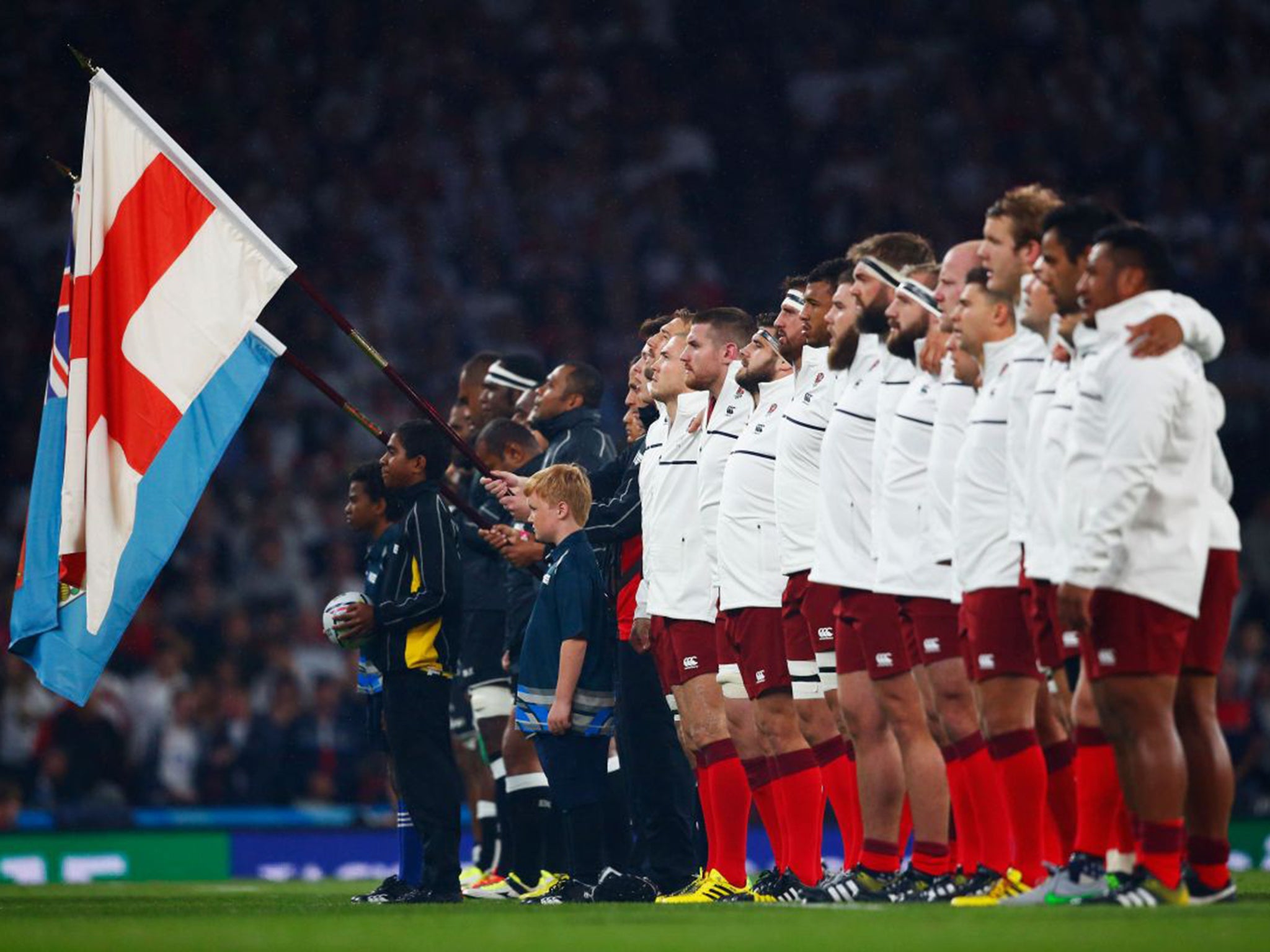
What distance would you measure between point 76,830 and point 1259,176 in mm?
11916

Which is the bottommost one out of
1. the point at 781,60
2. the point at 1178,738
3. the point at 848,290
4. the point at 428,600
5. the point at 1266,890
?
the point at 1266,890

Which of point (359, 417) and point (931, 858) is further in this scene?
point (359, 417)

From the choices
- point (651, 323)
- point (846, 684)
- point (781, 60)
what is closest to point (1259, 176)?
point (781, 60)

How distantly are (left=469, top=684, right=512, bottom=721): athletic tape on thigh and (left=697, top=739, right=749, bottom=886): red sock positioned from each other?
7.09 ft

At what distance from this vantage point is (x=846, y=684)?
8008mm

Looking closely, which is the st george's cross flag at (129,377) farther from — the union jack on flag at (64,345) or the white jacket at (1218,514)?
the white jacket at (1218,514)

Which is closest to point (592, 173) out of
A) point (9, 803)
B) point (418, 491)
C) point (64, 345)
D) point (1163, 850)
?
point (9, 803)

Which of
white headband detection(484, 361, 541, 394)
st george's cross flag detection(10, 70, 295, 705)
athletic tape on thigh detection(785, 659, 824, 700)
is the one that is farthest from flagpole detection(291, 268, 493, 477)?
athletic tape on thigh detection(785, 659, 824, 700)

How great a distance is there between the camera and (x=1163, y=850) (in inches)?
256

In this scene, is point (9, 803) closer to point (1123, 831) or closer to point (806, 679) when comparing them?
point (806, 679)

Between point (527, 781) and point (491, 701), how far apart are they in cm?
111

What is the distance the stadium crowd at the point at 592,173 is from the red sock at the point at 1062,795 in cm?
1041

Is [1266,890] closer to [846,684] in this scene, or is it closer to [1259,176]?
[846,684]

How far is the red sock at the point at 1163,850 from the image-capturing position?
6473 mm
